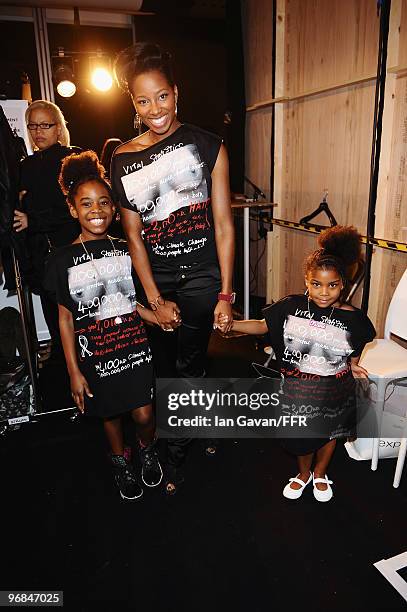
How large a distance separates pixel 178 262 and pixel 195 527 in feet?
3.53

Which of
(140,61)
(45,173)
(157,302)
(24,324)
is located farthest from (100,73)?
(157,302)

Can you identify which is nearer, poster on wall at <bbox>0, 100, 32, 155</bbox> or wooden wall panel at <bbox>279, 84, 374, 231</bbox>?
wooden wall panel at <bbox>279, 84, 374, 231</bbox>

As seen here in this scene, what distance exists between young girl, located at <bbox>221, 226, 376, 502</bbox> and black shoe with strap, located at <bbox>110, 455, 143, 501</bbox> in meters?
0.66

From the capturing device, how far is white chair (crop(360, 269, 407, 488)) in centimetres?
200

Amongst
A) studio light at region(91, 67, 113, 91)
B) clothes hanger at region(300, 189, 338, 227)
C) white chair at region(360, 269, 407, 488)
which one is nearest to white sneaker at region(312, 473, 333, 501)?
white chair at region(360, 269, 407, 488)

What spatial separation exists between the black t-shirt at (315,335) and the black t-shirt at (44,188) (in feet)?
4.44

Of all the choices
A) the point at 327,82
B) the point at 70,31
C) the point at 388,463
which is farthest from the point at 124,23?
the point at 388,463

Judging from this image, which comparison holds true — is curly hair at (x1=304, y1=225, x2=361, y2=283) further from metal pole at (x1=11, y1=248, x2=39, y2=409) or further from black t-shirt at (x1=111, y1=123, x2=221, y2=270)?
metal pole at (x1=11, y1=248, x2=39, y2=409)

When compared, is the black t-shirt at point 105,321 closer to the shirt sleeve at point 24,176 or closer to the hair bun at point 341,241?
the shirt sleeve at point 24,176

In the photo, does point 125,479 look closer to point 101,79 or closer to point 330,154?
point 330,154

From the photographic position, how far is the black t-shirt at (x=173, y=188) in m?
1.61

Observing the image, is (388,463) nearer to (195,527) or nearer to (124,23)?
(195,527)

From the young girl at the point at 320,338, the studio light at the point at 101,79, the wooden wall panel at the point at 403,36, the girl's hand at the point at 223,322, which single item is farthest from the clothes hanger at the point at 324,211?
the studio light at the point at 101,79

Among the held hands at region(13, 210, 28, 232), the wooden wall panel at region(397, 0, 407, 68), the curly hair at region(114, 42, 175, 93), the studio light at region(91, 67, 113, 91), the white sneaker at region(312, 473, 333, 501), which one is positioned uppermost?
the studio light at region(91, 67, 113, 91)
